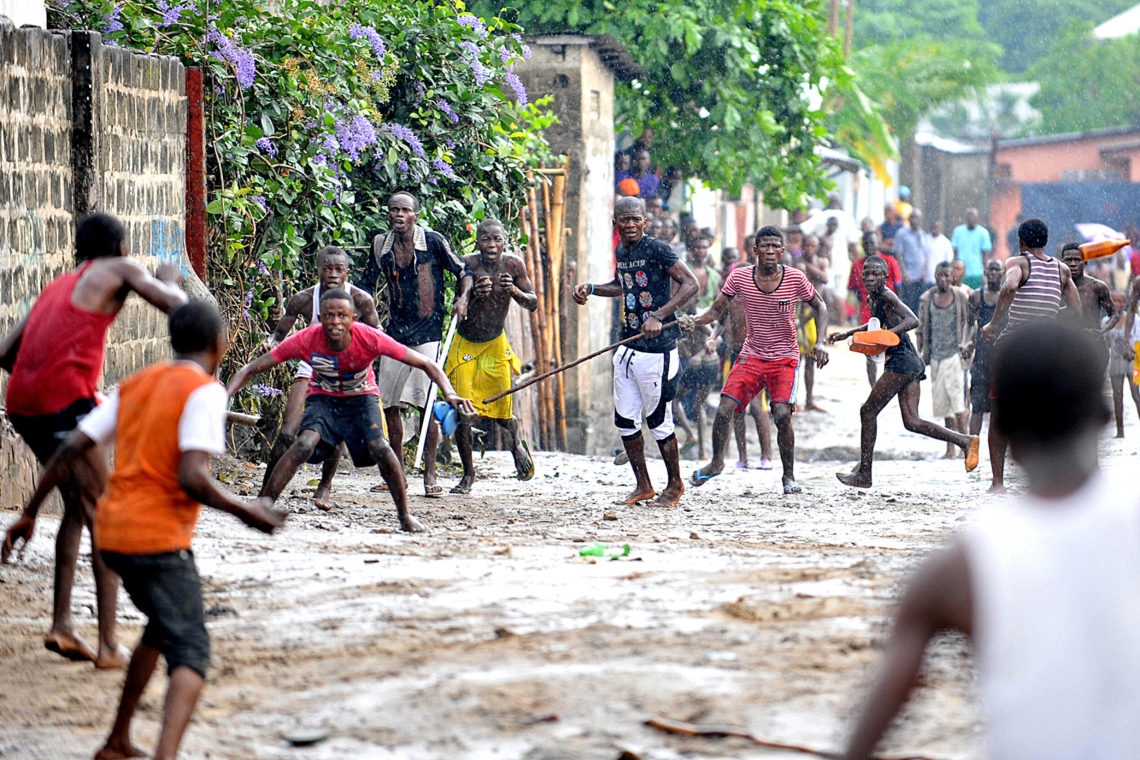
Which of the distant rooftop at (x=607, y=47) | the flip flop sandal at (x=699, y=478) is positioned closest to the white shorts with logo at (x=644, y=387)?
the flip flop sandal at (x=699, y=478)

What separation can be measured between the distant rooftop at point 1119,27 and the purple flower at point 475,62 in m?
40.5

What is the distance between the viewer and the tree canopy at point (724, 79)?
636 inches

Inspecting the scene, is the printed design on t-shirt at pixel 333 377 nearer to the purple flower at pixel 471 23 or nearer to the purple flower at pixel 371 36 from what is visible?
the purple flower at pixel 371 36

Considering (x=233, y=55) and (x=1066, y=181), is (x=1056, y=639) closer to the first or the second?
(x=233, y=55)

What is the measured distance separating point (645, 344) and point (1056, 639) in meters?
6.67

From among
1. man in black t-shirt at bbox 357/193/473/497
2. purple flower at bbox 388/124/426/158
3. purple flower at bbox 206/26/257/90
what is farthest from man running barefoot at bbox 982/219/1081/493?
purple flower at bbox 206/26/257/90

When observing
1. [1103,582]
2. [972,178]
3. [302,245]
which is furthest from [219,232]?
[972,178]

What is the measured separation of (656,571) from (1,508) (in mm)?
3053

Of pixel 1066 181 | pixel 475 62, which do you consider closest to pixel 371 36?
pixel 475 62

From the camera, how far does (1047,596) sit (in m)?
2.41

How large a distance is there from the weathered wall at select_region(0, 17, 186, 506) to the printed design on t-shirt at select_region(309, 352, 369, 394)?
1.20 meters

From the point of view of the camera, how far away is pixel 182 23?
29.9 feet

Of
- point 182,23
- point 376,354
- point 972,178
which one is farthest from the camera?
point 972,178

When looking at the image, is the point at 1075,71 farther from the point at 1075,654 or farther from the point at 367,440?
the point at 1075,654
